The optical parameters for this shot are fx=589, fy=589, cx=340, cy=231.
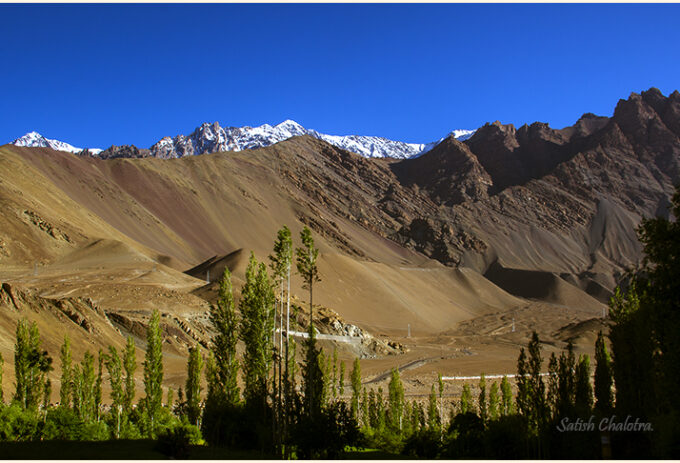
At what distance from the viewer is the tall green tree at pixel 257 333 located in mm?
26469

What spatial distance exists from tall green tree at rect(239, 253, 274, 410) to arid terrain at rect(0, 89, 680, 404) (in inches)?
1013

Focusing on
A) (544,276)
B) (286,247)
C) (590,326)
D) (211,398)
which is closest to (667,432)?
(286,247)

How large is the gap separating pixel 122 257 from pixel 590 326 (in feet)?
257

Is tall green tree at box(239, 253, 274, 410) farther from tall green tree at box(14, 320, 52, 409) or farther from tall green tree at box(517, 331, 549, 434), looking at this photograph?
tall green tree at box(14, 320, 52, 409)

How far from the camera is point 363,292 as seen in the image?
391ft

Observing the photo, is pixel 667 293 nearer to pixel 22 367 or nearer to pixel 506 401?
pixel 506 401

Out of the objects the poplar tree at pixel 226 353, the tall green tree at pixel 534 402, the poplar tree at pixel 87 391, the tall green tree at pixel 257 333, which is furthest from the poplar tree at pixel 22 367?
the tall green tree at pixel 534 402

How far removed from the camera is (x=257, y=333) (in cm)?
2684

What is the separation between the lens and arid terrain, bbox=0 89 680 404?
229 feet

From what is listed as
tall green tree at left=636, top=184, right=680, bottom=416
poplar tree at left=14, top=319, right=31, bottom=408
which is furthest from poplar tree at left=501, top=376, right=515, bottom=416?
poplar tree at left=14, top=319, right=31, bottom=408

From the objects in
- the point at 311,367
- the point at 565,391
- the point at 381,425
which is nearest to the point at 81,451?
the point at 311,367

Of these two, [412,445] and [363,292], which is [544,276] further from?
[412,445]

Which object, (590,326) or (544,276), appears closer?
(590,326)

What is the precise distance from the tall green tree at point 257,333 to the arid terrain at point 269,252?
25.7 meters
